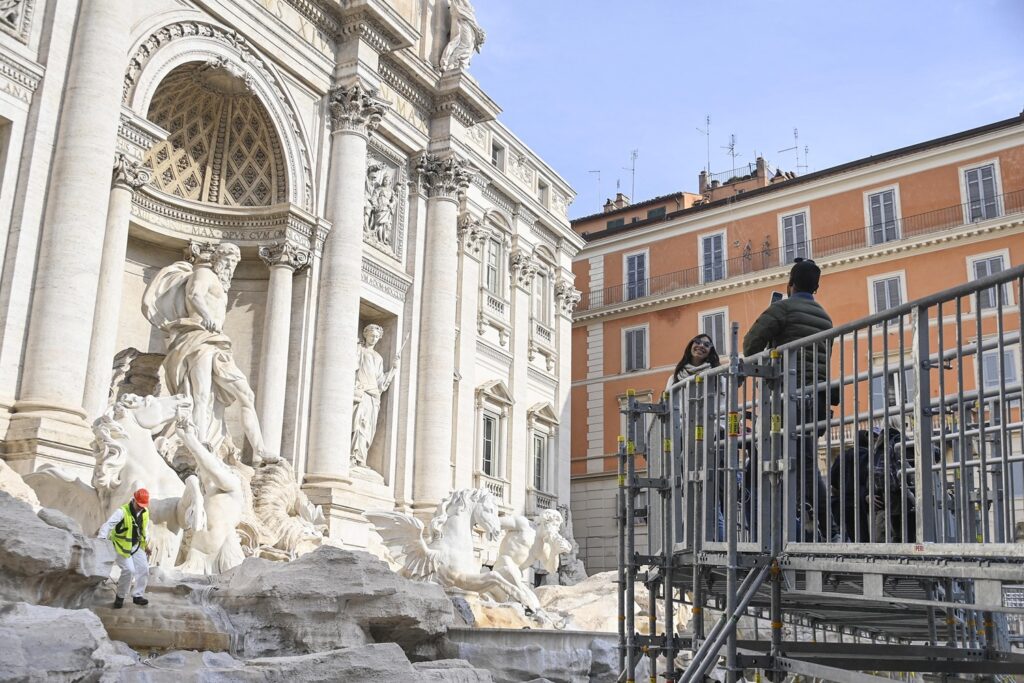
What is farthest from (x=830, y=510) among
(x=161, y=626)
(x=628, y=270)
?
(x=628, y=270)

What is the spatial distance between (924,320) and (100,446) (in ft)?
34.6

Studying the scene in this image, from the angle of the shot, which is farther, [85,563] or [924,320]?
[85,563]

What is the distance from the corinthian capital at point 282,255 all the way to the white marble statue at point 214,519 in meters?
5.24

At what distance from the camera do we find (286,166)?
60.9 feet

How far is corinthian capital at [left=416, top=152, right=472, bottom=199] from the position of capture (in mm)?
22328

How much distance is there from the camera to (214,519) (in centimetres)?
1278

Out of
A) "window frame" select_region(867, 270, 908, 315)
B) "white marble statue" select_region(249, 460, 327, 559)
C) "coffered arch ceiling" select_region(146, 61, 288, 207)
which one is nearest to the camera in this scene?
"white marble statue" select_region(249, 460, 327, 559)

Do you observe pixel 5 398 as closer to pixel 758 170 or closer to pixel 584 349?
pixel 584 349

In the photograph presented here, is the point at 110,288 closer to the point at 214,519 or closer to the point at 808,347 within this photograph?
the point at 214,519

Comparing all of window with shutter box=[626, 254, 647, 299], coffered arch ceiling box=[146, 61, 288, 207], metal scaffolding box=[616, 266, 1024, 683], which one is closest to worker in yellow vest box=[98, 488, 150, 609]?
metal scaffolding box=[616, 266, 1024, 683]

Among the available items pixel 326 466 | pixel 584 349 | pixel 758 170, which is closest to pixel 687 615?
pixel 326 466

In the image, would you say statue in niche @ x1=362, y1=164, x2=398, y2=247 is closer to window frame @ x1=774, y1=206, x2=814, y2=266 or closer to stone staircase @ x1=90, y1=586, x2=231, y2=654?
stone staircase @ x1=90, y1=586, x2=231, y2=654

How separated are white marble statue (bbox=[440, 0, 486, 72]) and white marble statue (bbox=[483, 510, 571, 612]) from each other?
10.8 metres

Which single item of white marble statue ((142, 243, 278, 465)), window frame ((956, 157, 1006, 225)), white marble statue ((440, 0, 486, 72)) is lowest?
white marble statue ((142, 243, 278, 465))
